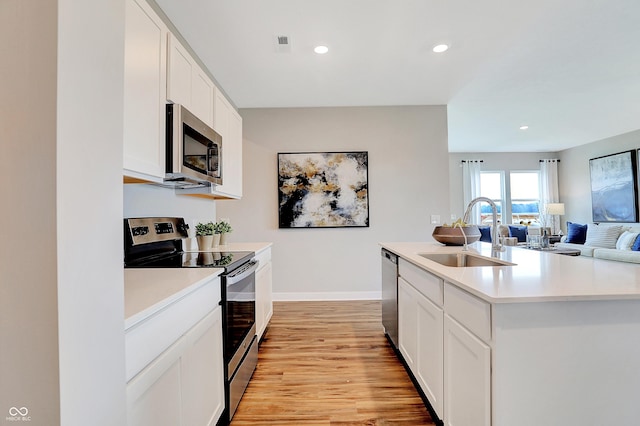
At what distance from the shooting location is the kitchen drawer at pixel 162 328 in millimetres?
872

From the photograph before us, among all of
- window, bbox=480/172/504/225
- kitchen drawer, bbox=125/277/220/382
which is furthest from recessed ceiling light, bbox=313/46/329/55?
window, bbox=480/172/504/225

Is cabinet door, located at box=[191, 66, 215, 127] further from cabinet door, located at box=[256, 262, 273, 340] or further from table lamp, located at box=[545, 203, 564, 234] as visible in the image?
table lamp, located at box=[545, 203, 564, 234]

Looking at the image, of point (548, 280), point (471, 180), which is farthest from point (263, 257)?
point (471, 180)

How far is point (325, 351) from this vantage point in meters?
2.62

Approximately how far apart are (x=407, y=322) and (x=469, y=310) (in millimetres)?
983

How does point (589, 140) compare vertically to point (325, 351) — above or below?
above

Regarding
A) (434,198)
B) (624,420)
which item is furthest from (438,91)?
(624,420)

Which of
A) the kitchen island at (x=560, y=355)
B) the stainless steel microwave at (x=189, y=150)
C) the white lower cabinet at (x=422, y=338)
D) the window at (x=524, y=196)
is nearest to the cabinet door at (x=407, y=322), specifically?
the white lower cabinet at (x=422, y=338)

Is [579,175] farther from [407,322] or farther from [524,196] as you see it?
[407,322]

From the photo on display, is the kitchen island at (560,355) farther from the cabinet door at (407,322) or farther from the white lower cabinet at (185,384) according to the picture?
the white lower cabinet at (185,384)

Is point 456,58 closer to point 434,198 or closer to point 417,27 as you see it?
point 417,27

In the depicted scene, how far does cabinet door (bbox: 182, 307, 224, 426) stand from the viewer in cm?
121

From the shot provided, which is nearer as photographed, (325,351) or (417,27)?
(417,27)

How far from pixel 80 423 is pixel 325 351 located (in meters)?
2.26
